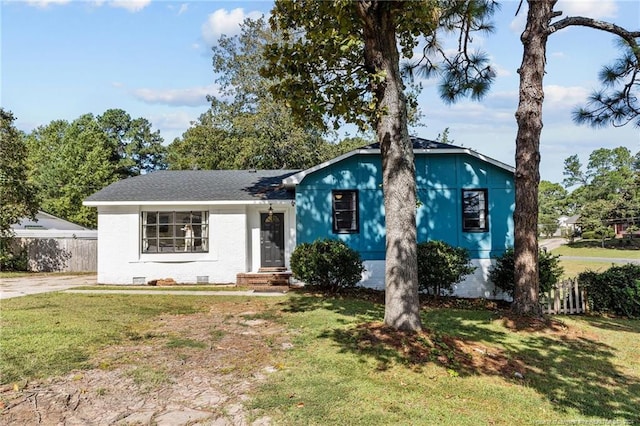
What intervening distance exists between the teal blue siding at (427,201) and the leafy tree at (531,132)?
415cm

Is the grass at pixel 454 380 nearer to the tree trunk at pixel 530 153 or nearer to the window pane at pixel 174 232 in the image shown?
→ the tree trunk at pixel 530 153

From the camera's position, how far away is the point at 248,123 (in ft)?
82.0

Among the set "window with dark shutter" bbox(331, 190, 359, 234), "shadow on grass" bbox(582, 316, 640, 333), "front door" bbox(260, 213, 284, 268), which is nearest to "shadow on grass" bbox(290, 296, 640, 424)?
"shadow on grass" bbox(582, 316, 640, 333)

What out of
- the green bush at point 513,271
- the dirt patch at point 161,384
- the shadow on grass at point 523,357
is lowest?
the shadow on grass at point 523,357

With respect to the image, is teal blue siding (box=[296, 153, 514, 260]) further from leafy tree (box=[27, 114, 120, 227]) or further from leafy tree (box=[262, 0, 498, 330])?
leafy tree (box=[27, 114, 120, 227])

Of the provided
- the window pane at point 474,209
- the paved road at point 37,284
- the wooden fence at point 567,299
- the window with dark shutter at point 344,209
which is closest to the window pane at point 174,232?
the paved road at point 37,284

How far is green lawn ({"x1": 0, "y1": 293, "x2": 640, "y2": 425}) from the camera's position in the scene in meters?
4.04

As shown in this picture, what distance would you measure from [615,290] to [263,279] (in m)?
9.81

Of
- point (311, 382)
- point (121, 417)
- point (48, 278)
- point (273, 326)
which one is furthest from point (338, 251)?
point (48, 278)

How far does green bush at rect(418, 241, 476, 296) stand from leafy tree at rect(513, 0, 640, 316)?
2.41 meters

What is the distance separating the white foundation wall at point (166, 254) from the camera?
1358cm

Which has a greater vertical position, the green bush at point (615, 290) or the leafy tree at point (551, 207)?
the leafy tree at point (551, 207)

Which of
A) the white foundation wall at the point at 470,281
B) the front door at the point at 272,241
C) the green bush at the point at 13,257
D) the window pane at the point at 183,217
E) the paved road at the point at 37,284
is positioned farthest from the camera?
the green bush at the point at 13,257

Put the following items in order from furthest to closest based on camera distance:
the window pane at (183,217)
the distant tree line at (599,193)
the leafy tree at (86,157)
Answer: the distant tree line at (599,193) → the leafy tree at (86,157) → the window pane at (183,217)
